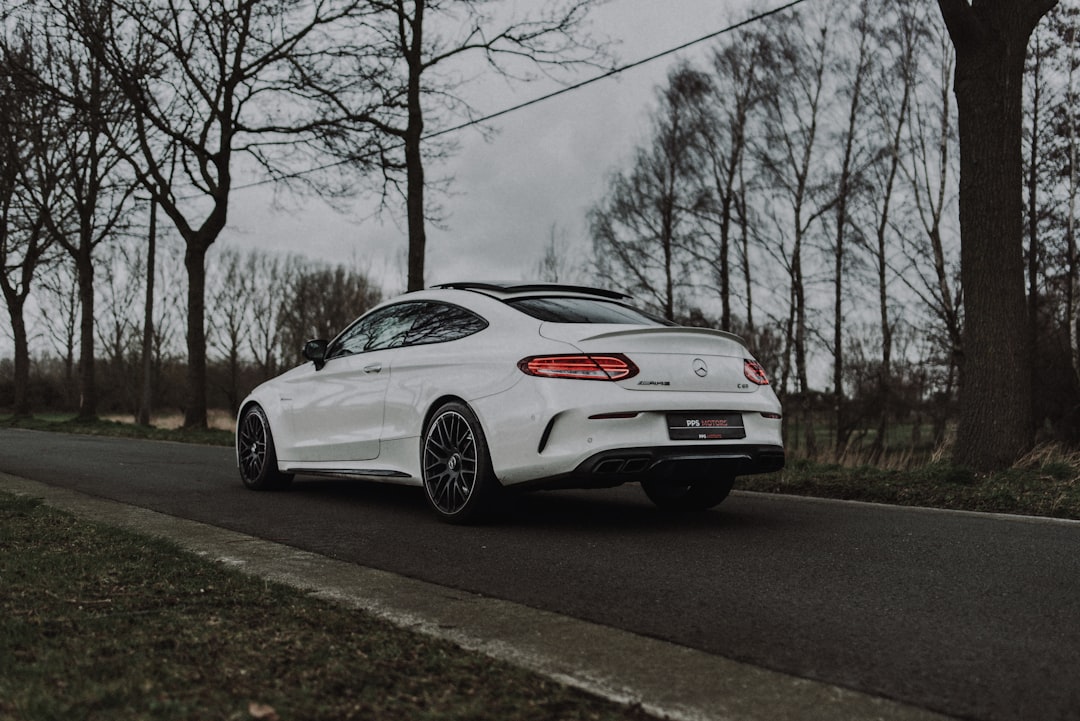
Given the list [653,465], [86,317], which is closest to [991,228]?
[653,465]

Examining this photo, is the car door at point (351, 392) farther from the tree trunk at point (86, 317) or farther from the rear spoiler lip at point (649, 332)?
the tree trunk at point (86, 317)

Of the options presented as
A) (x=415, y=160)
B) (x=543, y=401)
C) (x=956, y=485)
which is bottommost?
(x=956, y=485)

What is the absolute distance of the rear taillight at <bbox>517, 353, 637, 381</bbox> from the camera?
5.59 m

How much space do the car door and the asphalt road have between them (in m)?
0.47

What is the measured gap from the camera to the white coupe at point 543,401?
5531 mm

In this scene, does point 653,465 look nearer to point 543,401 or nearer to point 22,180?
point 543,401

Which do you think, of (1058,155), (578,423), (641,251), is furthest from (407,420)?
(641,251)

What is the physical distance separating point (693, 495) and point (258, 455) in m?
3.90

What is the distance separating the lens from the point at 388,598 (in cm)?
404

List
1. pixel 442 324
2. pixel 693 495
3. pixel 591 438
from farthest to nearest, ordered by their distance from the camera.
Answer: pixel 693 495, pixel 442 324, pixel 591 438

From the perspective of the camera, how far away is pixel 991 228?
356 inches

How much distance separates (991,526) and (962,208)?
4.35 meters

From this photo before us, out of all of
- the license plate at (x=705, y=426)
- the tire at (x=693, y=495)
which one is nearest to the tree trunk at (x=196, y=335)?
the tire at (x=693, y=495)

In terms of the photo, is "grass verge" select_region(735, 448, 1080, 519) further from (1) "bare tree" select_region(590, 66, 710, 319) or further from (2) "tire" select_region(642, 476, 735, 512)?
(1) "bare tree" select_region(590, 66, 710, 319)
